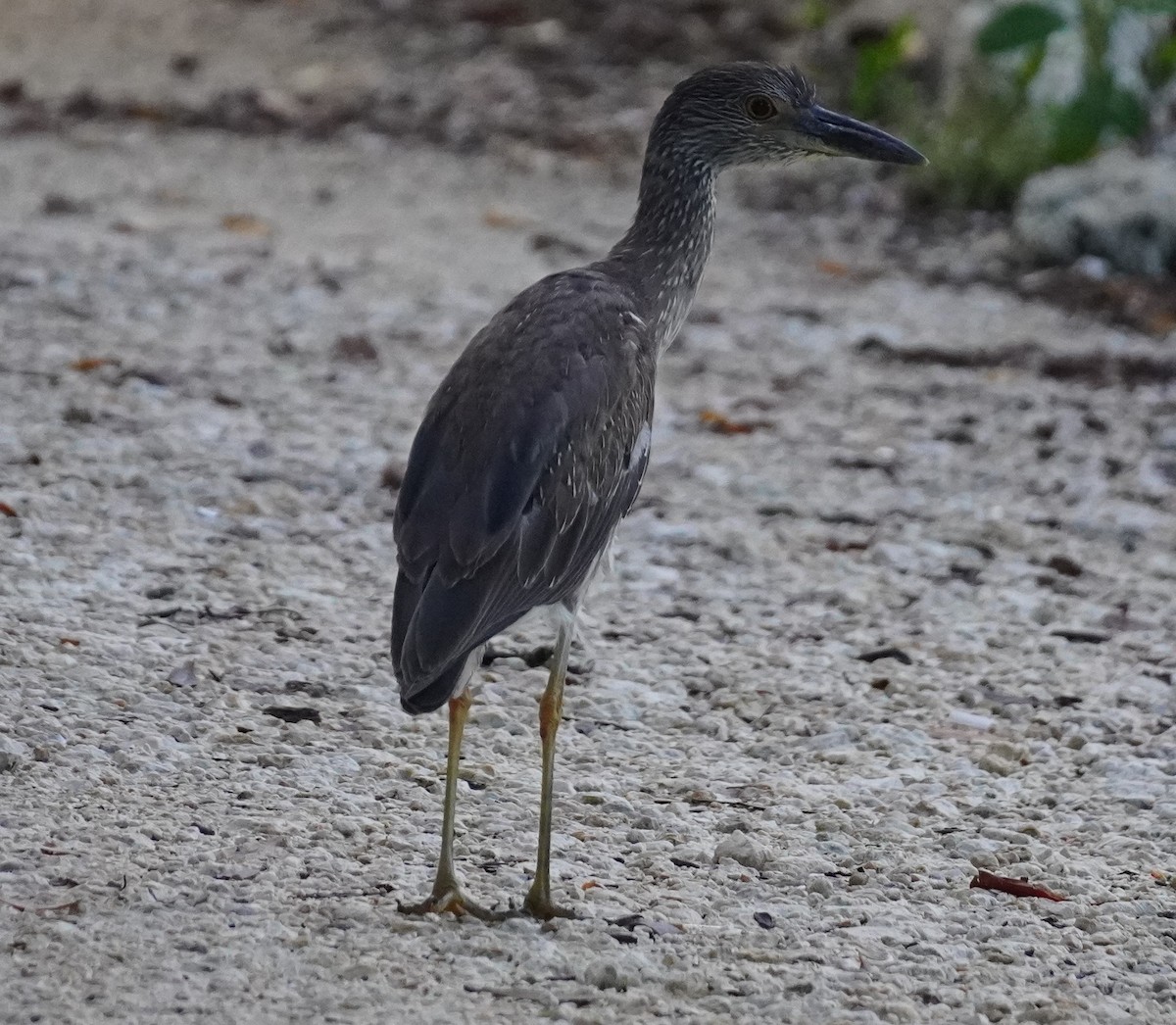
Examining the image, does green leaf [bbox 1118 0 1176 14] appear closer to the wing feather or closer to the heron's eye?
the heron's eye

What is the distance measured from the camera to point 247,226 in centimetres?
996

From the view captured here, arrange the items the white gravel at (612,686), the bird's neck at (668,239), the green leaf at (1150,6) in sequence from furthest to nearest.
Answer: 1. the green leaf at (1150,6)
2. the bird's neck at (668,239)
3. the white gravel at (612,686)

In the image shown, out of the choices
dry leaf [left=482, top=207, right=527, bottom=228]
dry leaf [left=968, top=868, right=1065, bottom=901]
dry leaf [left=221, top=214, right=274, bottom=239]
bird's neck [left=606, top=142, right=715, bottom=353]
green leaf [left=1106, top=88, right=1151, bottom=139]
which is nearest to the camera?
dry leaf [left=968, top=868, right=1065, bottom=901]

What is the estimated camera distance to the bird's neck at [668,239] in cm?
511

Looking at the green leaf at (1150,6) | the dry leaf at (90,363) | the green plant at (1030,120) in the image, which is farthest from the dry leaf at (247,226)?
the green leaf at (1150,6)

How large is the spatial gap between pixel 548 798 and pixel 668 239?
1.80 meters

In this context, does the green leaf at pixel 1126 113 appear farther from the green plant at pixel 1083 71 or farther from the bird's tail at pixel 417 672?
the bird's tail at pixel 417 672

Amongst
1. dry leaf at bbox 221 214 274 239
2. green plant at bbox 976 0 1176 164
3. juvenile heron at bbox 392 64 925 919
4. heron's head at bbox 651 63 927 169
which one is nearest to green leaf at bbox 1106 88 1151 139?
green plant at bbox 976 0 1176 164

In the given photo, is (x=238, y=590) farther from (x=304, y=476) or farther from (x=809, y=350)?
(x=809, y=350)

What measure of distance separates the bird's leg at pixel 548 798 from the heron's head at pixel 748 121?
1.70 metres

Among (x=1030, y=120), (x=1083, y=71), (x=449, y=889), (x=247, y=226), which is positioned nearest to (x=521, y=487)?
(x=449, y=889)

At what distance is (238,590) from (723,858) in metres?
1.88

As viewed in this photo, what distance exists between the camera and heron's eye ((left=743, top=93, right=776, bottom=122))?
5348 millimetres

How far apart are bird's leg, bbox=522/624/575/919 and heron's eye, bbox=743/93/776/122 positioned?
5.86 feet
